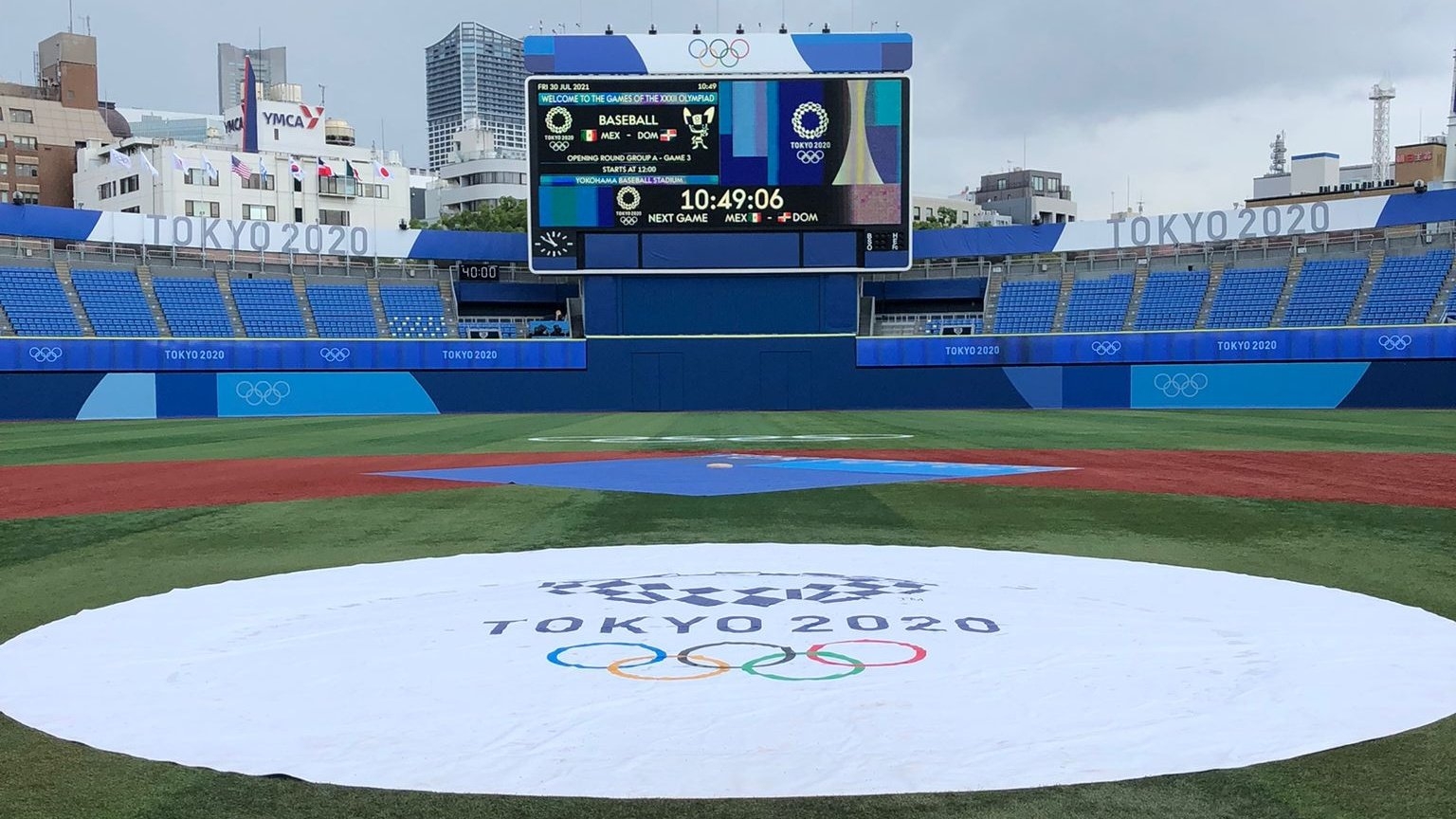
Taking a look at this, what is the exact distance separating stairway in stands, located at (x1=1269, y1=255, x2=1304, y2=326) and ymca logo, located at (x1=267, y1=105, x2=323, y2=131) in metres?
68.7

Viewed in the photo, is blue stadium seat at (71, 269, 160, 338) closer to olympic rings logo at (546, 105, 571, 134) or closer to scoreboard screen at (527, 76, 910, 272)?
scoreboard screen at (527, 76, 910, 272)

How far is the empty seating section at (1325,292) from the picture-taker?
43.9m

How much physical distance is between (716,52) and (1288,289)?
912 inches

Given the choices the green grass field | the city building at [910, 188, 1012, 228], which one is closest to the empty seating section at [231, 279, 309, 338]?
the green grass field

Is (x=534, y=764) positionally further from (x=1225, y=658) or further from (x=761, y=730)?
(x=1225, y=658)

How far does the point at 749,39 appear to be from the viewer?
4269 cm

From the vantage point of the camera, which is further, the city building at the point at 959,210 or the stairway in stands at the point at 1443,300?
the city building at the point at 959,210

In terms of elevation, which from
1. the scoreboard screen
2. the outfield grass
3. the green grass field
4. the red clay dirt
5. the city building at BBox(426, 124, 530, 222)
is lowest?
the outfield grass

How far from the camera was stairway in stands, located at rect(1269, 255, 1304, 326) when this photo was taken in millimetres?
44750

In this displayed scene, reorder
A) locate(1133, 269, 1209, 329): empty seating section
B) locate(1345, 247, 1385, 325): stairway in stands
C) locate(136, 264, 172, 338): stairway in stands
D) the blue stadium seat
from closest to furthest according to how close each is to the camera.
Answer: the blue stadium seat, locate(1345, 247, 1385, 325): stairway in stands, locate(136, 264, 172, 338): stairway in stands, locate(1133, 269, 1209, 329): empty seating section

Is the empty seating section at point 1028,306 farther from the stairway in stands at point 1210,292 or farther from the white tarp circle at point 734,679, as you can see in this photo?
the white tarp circle at point 734,679

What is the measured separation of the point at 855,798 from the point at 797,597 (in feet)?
11.0

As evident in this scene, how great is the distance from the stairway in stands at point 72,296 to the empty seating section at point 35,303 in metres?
0.14

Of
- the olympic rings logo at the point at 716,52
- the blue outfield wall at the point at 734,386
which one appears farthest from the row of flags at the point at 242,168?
the olympic rings logo at the point at 716,52
